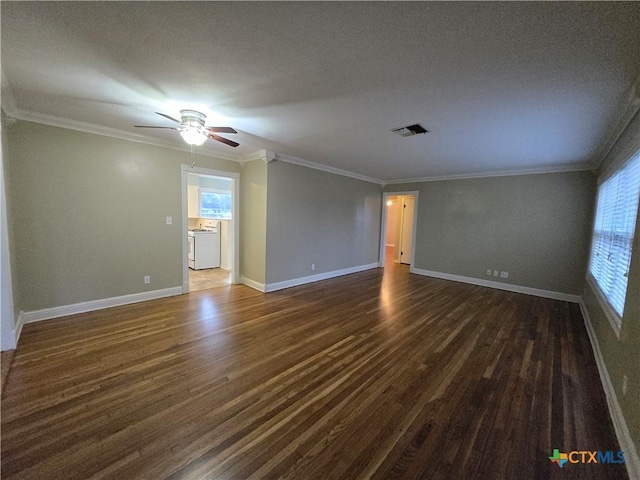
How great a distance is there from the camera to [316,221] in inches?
209

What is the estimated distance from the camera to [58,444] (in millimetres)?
1492

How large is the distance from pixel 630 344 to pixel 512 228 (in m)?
3.87

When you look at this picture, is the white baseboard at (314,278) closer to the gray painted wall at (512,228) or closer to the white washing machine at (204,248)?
the gray painted wall at (512,228)

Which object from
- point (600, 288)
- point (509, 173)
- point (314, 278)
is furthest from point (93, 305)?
point (509, 173)

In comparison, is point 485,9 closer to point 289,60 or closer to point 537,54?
point 537,54

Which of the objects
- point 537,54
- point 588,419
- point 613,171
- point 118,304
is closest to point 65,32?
point 537,54

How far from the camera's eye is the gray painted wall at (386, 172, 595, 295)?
4.48 meters

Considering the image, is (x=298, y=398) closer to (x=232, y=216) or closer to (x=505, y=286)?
(x=232, y=216)

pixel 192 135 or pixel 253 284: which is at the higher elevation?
pixel 192 135

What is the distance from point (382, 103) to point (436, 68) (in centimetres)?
61

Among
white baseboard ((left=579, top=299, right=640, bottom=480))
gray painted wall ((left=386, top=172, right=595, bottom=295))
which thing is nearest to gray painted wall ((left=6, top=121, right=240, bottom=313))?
white baseboard ((left=579, top=299, right=640, bottom=480))

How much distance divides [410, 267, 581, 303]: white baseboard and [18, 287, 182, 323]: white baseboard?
5454 millimetres

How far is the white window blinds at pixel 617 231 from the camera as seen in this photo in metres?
2.19

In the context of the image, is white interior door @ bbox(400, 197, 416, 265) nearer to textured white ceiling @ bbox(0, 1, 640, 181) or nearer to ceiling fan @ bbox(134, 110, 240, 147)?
textured white ceiling @ bbox(0, 1, 640, 181)
